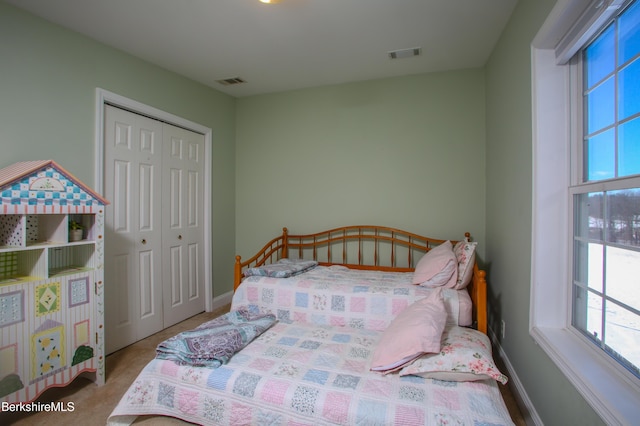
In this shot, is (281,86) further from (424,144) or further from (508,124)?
(508,124)

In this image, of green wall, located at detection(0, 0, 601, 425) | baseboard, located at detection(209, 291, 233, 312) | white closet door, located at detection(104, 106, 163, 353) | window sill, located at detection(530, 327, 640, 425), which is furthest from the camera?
baseboard, located at detection(209, 291, 233, 312)

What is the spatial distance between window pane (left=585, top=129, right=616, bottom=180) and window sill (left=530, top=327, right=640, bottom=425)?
2.47ft

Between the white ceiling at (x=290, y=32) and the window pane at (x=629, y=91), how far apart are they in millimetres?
1181

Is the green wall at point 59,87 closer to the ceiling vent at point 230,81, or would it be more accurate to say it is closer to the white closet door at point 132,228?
the white closet door at point 132,228

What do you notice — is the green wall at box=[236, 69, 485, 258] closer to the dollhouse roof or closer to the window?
the window

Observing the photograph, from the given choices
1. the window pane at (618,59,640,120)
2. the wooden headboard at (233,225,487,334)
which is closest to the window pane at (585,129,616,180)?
the window pane at (618,59,640,120)

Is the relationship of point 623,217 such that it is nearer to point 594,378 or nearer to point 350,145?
point 594,378

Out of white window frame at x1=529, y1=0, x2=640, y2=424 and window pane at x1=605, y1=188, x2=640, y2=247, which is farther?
white window frame at x1=529, y1=0, x2=640, y2=424

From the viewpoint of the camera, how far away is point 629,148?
1.13 metres

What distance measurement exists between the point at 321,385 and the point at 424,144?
2526 millimetres

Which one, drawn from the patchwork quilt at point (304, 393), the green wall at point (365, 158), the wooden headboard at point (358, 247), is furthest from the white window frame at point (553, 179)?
the green wall at point (365, 158)

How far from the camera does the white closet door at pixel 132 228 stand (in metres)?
2.54

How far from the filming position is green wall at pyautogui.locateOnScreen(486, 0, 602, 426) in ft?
4.72

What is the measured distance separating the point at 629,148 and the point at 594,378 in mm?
857
